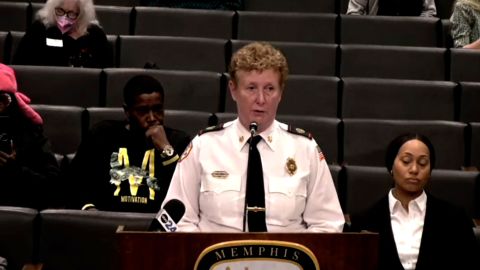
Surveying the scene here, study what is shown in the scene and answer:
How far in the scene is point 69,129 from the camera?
6.67 ft

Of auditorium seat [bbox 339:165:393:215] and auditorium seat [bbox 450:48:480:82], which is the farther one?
auditorium seat [bbox 450:48:480:82]

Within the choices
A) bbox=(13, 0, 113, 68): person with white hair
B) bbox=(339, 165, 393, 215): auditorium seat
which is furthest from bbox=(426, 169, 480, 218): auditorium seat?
bbox=(13, 0, 113, 68): person with white hair

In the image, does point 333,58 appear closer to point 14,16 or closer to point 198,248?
point 14,16

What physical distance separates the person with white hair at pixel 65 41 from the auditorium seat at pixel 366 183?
88cm

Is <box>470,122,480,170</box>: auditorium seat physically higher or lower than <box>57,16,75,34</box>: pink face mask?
lower

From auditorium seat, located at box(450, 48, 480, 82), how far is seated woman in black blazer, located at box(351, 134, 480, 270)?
0.89m

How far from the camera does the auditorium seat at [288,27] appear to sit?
8.57 feet

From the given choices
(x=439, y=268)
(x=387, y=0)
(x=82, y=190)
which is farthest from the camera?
(x=387, y=0)

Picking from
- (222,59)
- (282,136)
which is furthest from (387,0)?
(282,136)

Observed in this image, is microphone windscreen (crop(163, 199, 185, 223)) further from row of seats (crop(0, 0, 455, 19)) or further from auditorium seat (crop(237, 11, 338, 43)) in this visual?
row of seats (crop(0, 0, 455, 19))

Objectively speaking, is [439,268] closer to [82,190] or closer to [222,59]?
[82,190]

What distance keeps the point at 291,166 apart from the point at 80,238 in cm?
47

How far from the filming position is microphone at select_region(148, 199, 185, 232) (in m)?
1.02

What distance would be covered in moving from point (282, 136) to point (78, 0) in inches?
51.8
